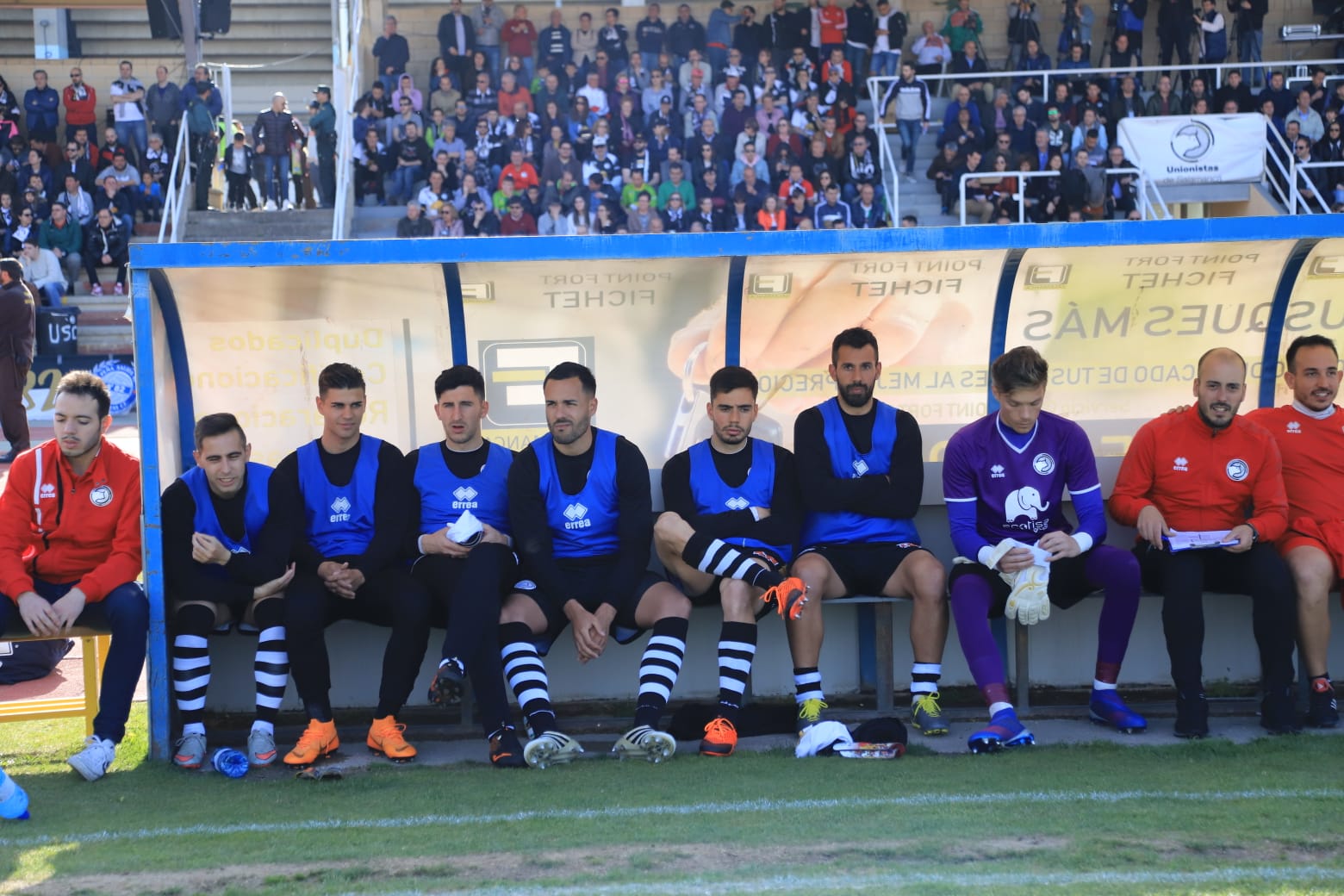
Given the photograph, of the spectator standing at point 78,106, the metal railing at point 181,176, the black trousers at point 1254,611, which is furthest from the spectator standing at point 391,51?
the black trousers at point 1254,611

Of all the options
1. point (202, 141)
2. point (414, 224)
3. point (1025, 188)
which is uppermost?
point (202, 141)

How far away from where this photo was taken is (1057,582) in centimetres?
554

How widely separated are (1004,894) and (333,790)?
95.1 inches

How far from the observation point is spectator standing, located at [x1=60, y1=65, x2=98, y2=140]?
782 inches

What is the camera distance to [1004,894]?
11.1 ft

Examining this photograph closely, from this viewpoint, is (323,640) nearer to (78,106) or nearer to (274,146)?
(274,146)

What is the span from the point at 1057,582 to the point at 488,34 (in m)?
16.3

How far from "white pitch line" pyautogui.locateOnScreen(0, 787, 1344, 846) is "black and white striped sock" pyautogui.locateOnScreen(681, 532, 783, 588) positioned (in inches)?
42.2

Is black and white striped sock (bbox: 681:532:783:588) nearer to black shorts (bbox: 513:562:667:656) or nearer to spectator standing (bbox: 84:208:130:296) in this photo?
black shorts (bbox: 513:562:667:656)

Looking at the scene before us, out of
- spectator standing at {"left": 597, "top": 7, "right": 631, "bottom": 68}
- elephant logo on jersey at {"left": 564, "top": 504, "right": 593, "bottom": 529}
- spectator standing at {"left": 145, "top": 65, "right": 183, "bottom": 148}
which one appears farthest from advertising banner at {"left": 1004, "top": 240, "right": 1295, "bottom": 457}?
spectator standing at {"left": 145, "top": 65, "right": 183, "bottom": 148}

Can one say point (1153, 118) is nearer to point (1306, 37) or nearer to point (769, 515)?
point (1306, 37)

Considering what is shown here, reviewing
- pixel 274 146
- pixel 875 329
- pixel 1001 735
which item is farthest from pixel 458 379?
pixel 274 146

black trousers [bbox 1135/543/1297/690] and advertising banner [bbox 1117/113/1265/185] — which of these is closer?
black trousers [bbox 1135/543/1297/690]

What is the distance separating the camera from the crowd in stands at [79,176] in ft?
60.0
